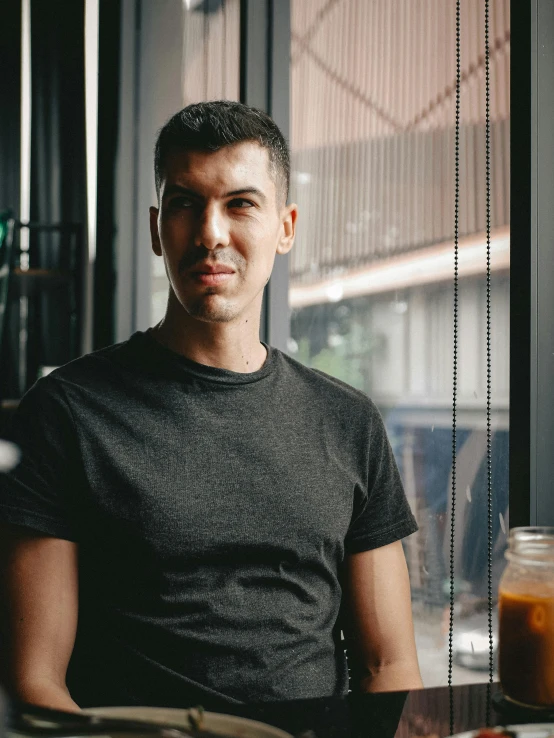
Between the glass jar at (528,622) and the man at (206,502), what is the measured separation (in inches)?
15.7

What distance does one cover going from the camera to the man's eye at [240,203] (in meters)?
1.29

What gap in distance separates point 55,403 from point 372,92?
102 cm

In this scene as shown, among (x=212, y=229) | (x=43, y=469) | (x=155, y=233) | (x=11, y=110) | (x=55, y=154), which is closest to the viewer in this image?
(x=43, y=469)

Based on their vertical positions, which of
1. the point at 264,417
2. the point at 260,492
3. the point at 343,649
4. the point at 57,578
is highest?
the point at 264,417

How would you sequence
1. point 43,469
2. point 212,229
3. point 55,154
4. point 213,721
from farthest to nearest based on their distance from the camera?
point 55,154, point 212,229, point 43,469, point 213,721

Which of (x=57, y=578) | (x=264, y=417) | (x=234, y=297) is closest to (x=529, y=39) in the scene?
(x=234, y=297)

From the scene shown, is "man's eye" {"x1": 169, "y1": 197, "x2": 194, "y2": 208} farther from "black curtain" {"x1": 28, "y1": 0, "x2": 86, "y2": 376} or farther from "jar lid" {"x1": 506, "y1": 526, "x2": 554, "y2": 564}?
"black curtain" {"x1": 28, "y1": 0, "x2": 86, "y2": 376}

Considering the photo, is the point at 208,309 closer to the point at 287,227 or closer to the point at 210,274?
the point at 210,274

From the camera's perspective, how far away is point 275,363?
1392mm

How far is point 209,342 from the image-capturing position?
1320mm

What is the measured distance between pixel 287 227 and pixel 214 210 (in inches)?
8.8

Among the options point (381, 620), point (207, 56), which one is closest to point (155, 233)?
point (381, 620)

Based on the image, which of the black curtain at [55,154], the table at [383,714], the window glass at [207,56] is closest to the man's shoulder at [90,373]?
the table at [383,714]

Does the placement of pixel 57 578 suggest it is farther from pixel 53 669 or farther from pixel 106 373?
pixel 106 373
